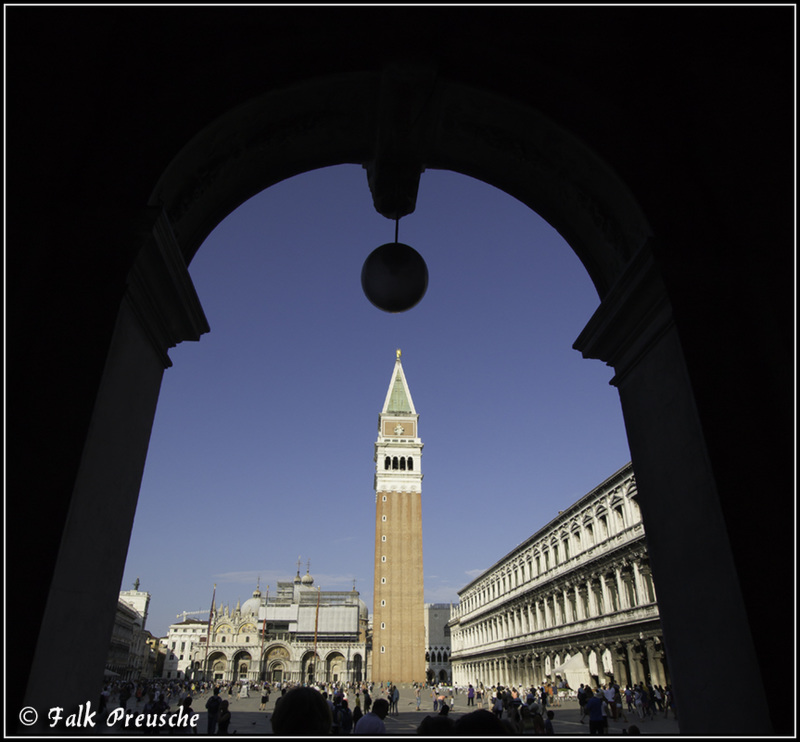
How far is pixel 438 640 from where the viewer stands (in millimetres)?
90812

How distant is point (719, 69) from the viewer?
3580mm

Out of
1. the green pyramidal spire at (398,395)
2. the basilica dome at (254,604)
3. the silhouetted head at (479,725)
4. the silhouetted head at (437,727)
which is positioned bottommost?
the silhouetted head at (437,727)

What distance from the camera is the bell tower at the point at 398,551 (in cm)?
5809

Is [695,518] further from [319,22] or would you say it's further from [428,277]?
[319,22]

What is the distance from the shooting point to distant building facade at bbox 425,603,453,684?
86.9m

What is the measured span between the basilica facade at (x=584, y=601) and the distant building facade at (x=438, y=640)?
4384 centimetres

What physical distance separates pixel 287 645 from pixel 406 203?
78.8 metres

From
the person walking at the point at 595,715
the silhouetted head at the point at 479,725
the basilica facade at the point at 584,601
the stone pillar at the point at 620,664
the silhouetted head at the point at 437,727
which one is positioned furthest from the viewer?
the stone pillar at the point at 620,664

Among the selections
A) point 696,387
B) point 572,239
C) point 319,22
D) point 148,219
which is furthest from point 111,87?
point 696,387

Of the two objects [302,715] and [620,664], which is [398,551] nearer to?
[620,664]

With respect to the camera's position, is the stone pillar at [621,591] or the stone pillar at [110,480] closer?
the stone pillar at [110,480]

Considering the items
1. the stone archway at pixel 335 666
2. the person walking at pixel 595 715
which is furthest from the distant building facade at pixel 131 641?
the person walking at pixel 595 715

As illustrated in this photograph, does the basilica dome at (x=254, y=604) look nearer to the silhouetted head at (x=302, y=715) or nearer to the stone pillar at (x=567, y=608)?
the stone pillar at (x=567, y=608)

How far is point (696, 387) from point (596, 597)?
3006 cm
